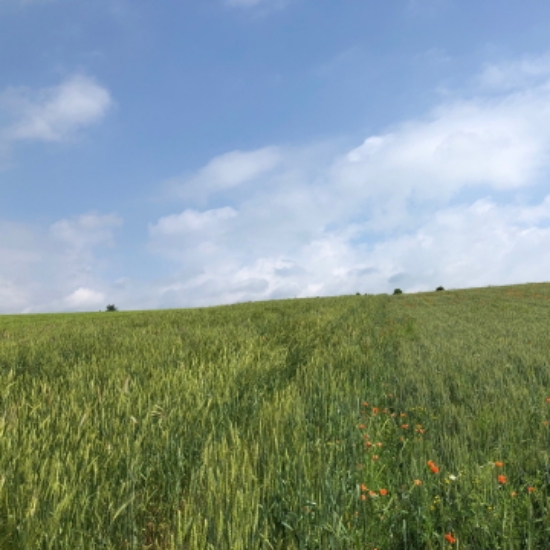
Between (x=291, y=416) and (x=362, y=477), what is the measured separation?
68 centimetres

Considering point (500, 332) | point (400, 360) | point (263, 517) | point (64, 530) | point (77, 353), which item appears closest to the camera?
point (64, 530)

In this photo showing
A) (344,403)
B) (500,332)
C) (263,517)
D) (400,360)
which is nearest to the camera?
(263,517)

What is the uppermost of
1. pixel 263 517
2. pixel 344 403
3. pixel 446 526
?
pixel 344 403

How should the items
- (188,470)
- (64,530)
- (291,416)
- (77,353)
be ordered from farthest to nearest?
(77,353) → (291,416) → (188,470) → (64,530)

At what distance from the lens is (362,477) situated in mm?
2812

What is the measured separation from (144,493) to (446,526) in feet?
5.52

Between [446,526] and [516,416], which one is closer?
[446,526]

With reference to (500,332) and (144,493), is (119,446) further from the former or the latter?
(500,332)

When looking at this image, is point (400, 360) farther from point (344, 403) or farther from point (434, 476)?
point (434, 476)

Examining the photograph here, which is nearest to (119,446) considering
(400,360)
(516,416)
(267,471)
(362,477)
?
(267,471)

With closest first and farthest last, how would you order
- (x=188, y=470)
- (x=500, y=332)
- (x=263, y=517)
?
(x=263, y=517) < (x=188, y=470) < (x=500, y=332)

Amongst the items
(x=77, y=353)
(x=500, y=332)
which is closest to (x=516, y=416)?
(x=77, y=353)

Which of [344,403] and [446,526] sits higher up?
[344,403]

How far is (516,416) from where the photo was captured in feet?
13.3
